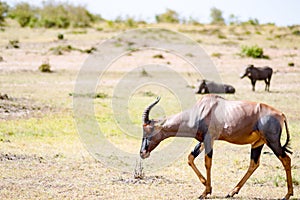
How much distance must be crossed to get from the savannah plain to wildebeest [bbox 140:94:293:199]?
0.77 meters

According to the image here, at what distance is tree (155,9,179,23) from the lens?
80606 millimetres

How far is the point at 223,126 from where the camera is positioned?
888 centimetres

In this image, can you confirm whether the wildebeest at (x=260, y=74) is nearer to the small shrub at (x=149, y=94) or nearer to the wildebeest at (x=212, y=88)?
the wildebeest at (x=212, y=88)

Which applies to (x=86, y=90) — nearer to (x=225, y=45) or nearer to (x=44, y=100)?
(x=44, y=100)

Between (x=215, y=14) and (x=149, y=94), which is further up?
(x=215, y=14)

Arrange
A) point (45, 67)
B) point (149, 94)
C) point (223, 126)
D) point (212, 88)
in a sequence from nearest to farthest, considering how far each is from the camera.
Answer: point (223, 126) → point (149, 94) → point (212, 88) → point (45, 67)

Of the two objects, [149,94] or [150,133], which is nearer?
[150,133]

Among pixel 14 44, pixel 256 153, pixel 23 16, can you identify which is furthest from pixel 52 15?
pixel 256 153

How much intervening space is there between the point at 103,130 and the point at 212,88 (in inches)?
350

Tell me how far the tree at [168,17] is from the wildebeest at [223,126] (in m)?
71.6

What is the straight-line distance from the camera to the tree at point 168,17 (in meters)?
80.6

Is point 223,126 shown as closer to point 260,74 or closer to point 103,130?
point 103,130

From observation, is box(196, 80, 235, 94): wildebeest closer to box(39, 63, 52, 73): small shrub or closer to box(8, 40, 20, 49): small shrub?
box(39, 63, 52, 73): small shrub

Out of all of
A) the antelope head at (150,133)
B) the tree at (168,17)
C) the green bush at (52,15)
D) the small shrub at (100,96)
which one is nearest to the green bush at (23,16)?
the green bush at (52,15)
